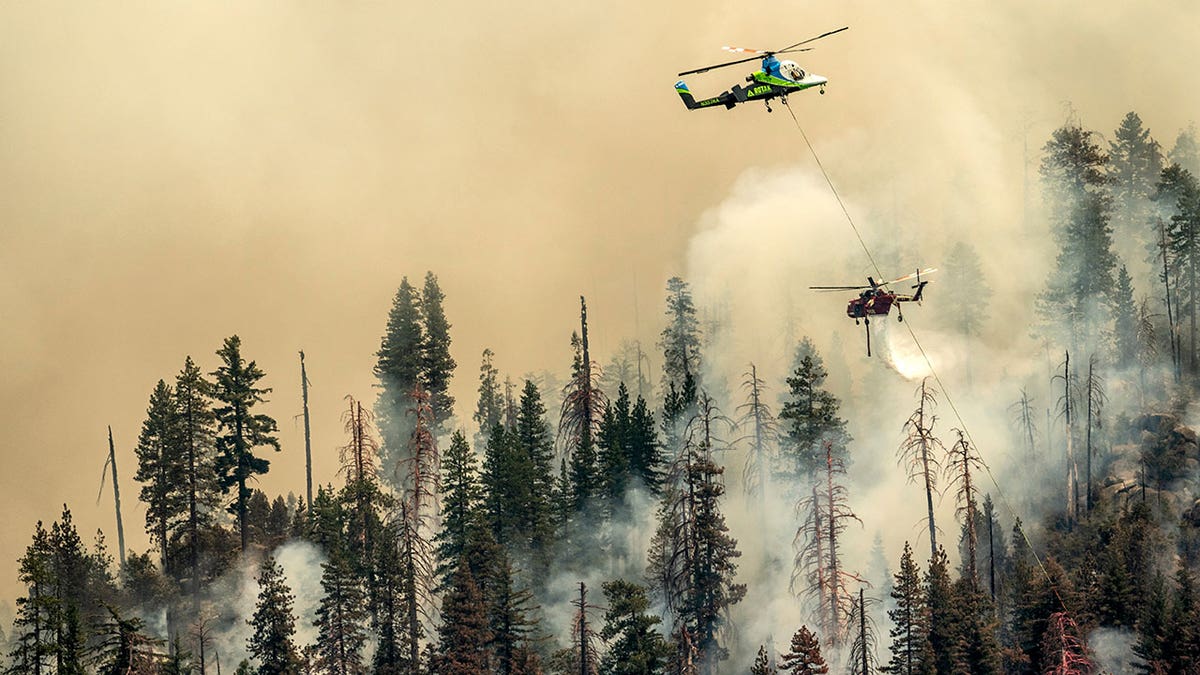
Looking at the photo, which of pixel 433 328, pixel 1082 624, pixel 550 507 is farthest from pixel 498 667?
pixel 433 328

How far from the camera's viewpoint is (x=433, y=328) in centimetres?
13988

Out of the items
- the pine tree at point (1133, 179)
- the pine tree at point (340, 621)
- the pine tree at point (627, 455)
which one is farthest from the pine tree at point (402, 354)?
the pine tree at point (1133, 179)

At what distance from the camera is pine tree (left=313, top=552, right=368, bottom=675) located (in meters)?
96.9

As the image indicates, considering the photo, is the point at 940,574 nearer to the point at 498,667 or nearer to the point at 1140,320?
the point at 498,667

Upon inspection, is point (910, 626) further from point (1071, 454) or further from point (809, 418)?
point (1071, 454)

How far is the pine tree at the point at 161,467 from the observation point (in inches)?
4508

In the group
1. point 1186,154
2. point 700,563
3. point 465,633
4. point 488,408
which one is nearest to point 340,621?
point 465,633

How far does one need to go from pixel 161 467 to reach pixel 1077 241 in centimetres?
7201

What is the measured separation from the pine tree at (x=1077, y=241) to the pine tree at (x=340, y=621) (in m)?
66.7

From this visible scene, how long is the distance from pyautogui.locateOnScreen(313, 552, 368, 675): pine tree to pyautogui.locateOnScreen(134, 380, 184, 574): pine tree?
1964 centimetres

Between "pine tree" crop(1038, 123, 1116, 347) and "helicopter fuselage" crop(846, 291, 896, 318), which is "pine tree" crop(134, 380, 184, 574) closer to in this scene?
"helicopter fuselage" crop(846, 291, 896, 318)

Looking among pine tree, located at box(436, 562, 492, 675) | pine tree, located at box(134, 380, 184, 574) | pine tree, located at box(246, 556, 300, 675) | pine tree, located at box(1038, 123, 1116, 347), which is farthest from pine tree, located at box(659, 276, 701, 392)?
pine tree, located at box(246, 556, 300, 675)

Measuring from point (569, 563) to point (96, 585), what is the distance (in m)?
32.8

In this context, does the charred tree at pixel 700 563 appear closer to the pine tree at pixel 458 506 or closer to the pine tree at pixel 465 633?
the pine tree at pixel 458 506
